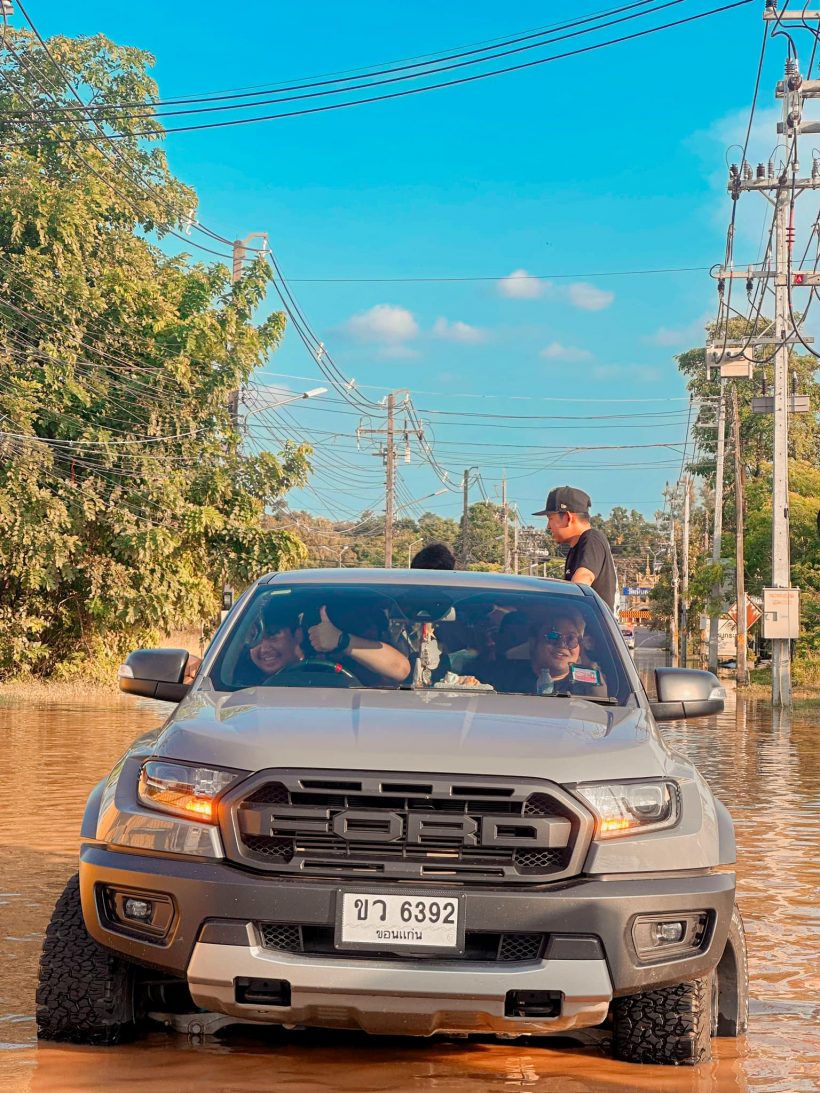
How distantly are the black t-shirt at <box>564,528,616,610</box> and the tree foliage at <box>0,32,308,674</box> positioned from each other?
22239 millimetres

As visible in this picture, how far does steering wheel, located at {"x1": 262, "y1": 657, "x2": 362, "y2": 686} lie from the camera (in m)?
5.74

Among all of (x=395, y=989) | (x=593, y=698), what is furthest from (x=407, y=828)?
(x=593, y=698)

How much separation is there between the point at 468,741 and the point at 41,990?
154 centimetres

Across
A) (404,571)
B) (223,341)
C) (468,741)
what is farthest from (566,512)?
(223,341)

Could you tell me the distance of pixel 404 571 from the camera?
267 inches

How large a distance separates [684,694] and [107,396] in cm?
2858

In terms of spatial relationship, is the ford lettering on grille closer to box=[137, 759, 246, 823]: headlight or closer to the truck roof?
box=[137, 759, 246, 823]: headlight

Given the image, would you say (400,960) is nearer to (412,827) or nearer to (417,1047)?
(412,827)

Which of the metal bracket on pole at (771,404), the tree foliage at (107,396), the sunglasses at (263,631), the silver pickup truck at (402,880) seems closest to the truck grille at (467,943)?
the silver pickup truck at (402,880)

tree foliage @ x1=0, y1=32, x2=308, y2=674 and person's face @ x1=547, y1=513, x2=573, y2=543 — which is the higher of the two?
tree foliage @ x1=0, y1=32, x2=308, y2=674

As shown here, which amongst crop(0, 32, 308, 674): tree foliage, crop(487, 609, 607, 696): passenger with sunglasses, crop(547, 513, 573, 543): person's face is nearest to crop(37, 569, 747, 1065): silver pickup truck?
crop(487, 609, 607, 696): passenger with sunglasses

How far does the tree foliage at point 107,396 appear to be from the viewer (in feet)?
104

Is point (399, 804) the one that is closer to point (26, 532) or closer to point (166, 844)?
point (166, 844)

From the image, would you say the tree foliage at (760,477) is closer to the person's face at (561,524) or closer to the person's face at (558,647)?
the person's face at (561,524)
